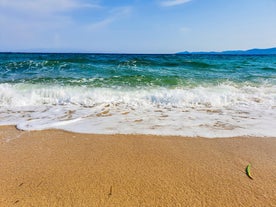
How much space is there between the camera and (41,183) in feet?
6.95

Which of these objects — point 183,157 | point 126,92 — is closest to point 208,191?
point 183,157

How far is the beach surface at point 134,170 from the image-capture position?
1.90m

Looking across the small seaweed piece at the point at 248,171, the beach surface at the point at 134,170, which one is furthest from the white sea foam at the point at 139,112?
the small seaweed piece at the point at 248,171

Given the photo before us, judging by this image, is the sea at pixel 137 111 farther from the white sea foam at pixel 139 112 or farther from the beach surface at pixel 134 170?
the beach surface at pixel 134 170

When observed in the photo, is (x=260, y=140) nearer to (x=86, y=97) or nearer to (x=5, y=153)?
(x=5, y=153)

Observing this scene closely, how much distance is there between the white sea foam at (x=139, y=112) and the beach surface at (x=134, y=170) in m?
0.39

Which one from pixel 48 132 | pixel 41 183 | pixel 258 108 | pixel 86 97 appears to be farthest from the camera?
pixel 86 97

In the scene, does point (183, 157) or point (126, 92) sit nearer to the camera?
point (183, 157)

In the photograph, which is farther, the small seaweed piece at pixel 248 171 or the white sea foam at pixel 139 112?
the white sea foam at pixel 139 112

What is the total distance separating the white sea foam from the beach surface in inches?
15.4

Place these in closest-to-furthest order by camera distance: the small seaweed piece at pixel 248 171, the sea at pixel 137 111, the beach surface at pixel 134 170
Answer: the beach surface at pixel 134 170
the small seaweed piece at pixel 248 171
the sea at pixel 137 111

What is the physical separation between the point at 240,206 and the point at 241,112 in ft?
9.92

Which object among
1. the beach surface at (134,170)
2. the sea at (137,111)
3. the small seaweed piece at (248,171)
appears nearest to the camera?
the beach surface at (134,170)

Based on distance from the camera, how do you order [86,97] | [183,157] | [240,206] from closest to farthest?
[240,206] → [183,157] → [86,97]
